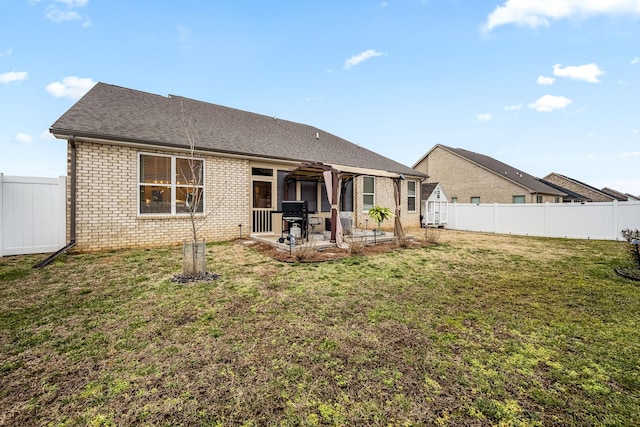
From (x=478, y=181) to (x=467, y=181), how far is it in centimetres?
92

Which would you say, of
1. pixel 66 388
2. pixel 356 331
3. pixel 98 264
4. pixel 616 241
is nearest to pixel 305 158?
pixel 98 264

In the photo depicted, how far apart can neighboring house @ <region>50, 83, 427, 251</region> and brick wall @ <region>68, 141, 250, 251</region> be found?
0.02 metres

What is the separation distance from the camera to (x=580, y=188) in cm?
3070

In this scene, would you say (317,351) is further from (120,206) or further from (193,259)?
(120,206)

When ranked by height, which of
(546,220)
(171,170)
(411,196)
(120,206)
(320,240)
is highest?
(171,170)

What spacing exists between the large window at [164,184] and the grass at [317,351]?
378cm

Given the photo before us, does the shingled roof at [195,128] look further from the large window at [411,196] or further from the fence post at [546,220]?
the fence post at [546,220]

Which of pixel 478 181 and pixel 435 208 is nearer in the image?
pixel 435 208

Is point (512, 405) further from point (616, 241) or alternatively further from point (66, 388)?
point (616, 241)

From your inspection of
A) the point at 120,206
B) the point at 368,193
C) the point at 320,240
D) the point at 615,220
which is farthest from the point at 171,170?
the point at 615,220

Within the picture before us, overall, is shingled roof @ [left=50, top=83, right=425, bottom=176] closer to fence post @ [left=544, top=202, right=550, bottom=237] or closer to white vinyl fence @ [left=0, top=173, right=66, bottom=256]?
white vinyl fence @ [left=0, top=173, right=66, bottom=256]

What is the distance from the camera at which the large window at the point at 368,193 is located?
14.7 m

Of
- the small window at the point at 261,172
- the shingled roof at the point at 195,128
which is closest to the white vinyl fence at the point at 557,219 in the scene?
the shingled roof at the point at 195,128

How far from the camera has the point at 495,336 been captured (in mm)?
2963
